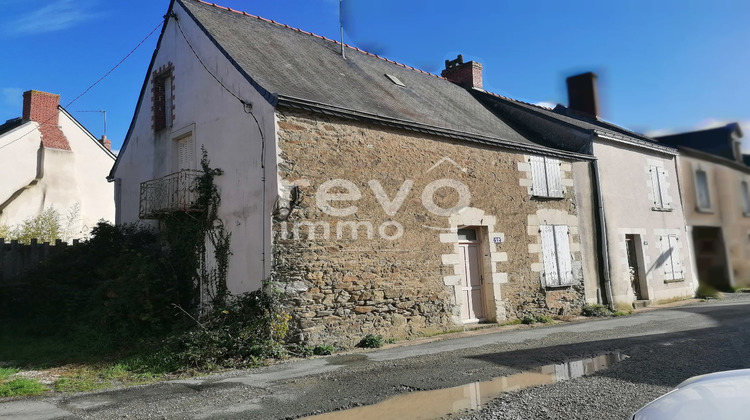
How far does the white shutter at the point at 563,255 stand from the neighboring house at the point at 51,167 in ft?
51.2

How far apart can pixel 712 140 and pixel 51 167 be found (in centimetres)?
2067

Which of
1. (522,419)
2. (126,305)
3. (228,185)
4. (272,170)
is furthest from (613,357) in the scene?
(126,305)

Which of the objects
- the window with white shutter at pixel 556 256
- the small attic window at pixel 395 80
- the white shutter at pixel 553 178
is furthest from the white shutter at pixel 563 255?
the small attic window at pixel 395 80

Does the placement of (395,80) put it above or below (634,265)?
above

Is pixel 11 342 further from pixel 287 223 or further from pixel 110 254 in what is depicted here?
pixel 287 223

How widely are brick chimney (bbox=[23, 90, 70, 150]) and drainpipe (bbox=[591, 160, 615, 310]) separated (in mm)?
17744

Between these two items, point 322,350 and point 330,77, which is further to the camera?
point 330,77

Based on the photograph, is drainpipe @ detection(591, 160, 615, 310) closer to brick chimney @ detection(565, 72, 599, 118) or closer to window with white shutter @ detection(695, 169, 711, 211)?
brick chimney @ detection(565, 72, 599, 118)

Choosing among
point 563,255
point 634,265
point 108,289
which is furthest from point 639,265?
point 108,289

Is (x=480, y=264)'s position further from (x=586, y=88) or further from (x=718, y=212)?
(x=718, y=212)

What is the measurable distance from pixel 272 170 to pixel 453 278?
14.1 feet

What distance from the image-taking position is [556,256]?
40.0ft

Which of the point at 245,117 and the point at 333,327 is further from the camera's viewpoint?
the point at 245,117

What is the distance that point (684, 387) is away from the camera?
85.0 inches
